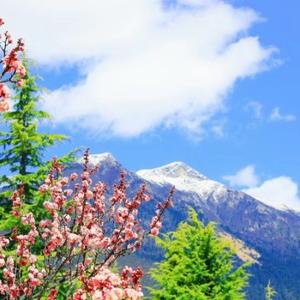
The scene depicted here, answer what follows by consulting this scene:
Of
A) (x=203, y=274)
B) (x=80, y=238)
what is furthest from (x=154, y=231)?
(x=203, y=274)

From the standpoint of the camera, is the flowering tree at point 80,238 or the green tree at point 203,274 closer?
the flowering tree at point 80,238

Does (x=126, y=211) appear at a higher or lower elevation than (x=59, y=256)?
higher

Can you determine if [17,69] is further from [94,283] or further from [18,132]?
[18,132]

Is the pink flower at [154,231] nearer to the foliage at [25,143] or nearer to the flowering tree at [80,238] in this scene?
the flowering tree at [80,238]

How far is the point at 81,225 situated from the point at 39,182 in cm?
1438

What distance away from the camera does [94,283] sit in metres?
5.91

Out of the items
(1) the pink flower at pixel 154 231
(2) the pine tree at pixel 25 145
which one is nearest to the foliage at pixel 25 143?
(2) the pine tree at pixel 25 145

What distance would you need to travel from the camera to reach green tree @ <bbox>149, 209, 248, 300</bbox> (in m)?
21.6

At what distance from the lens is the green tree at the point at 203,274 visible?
2161 cm

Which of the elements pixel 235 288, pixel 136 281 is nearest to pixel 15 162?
pixel 235 288

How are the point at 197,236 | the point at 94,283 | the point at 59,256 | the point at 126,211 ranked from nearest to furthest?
the point at 94,283
the point at 59,256
the point at 126,211
the point at 197,236

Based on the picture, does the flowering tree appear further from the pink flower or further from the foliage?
the foliage

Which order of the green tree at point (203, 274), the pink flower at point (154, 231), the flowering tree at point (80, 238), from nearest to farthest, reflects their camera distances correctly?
the flowering tree at point (80, 238), the pink flower at point (154, 231), the green tree at point (203, 274)

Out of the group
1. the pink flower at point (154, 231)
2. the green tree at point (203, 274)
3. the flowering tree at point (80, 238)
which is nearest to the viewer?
the flowering tree at point (80, 238)
